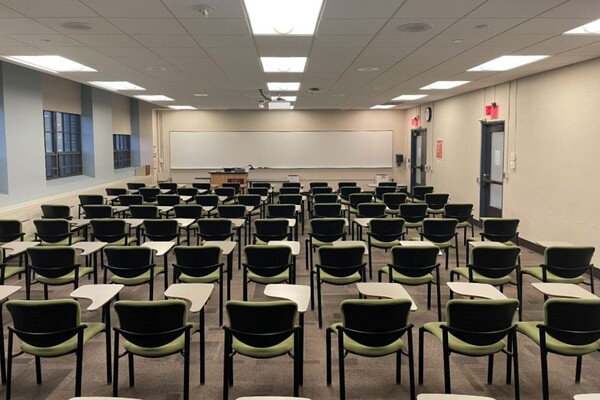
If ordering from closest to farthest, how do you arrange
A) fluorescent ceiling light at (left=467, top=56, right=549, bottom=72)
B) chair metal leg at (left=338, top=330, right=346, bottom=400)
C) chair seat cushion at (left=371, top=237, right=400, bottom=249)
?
chair metal leg at (left=338, top=330, right=346, bottom=400) → chair seat cushion at (left=371, top=237, right=400, bottom=249) → fluorescent ceiling light at (left=467, top=56, right=549, bottom=72)

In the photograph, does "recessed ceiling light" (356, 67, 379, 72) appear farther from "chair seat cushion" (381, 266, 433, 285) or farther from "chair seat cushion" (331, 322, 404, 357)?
"chair seat cushion" (331, 322, 404, 357)

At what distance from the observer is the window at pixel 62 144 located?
11898mm

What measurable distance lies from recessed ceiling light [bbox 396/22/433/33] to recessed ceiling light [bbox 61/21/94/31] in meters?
3.51

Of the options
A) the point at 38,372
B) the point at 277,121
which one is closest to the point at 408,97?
the point at 277,121

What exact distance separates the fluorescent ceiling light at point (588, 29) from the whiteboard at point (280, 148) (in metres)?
12.7

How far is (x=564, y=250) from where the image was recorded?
4926 millimetres

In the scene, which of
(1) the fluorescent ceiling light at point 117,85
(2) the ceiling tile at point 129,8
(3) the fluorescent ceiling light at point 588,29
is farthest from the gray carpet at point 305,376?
(1) the fluorescent ceiling light at point 117,85

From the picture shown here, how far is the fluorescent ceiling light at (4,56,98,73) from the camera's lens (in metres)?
7.67

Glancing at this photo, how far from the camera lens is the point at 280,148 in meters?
18.3

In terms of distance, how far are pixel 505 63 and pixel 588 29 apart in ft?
7.92

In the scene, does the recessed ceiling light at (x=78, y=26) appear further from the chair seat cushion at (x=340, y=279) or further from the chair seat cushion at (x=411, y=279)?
the chair seat cushion at (x=411, y=279)

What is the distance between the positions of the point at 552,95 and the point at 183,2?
664 cm

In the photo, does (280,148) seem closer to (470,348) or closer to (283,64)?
(283,64)

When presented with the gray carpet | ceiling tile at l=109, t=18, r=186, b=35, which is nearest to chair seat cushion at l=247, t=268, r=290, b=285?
the gray carpet
